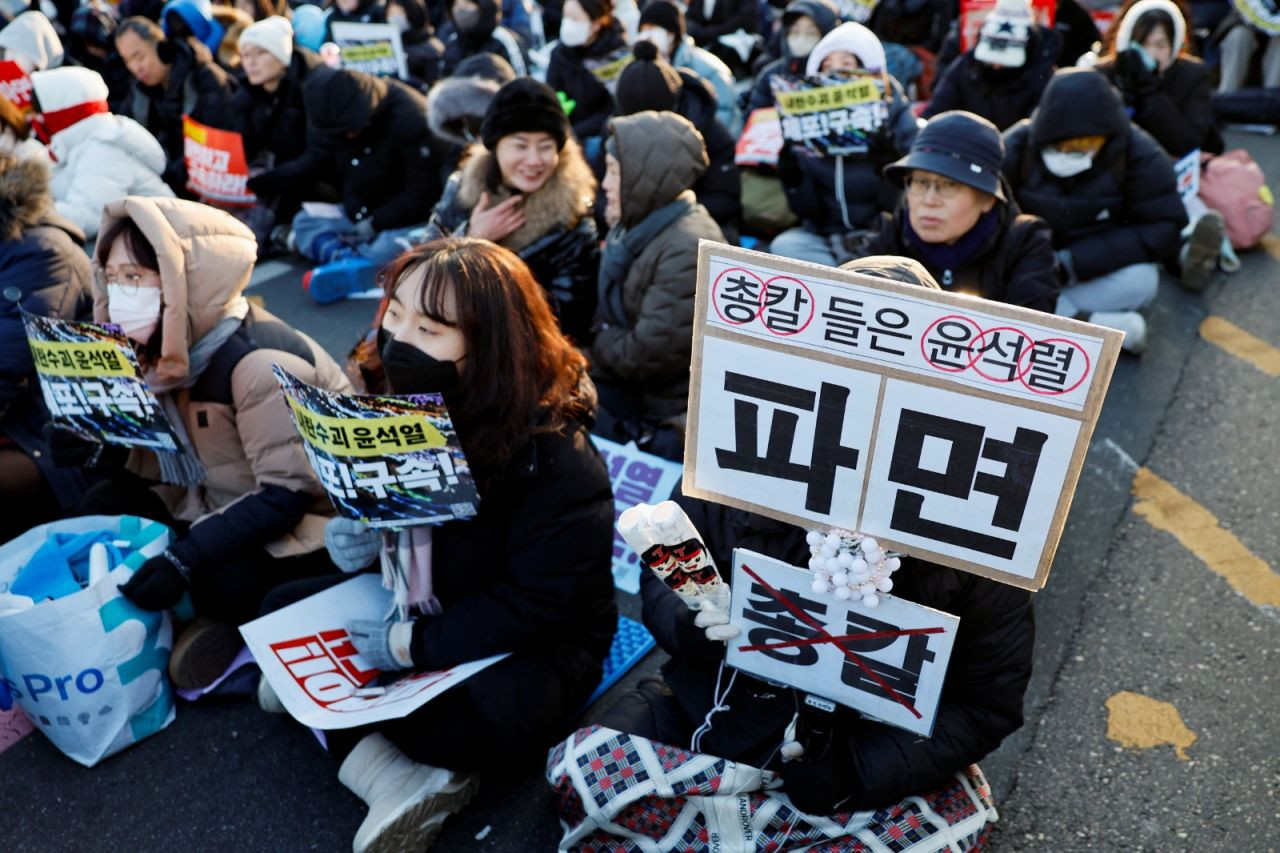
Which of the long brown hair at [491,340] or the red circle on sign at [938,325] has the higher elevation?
the red circle on sign at [938,325]

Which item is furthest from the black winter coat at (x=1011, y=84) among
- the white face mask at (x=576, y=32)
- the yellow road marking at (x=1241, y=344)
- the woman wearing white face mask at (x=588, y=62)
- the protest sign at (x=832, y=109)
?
the white face mask at (x=576, y=32)

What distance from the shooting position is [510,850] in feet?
8.79

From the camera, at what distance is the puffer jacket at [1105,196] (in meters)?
4.61

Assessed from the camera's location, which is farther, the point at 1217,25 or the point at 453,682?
the point at 1217,25

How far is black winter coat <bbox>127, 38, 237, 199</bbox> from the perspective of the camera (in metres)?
7.25

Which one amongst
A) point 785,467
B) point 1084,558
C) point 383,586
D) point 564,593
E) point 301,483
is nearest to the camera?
point 785,467

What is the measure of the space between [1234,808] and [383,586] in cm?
228

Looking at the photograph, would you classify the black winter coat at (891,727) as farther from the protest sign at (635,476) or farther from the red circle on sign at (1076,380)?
the protest sign at (635,476)

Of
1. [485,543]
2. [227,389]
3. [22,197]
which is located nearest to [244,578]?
[227,389]

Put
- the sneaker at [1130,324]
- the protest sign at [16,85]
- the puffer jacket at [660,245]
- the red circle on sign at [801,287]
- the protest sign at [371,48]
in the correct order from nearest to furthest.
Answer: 1. the red circle on sign at [801,287]
2. the puffer jacket at [660,245]
3. the sneaker at [1130,324]
4. the protest sign at [16,85]
5. the protest sign at [371,48]

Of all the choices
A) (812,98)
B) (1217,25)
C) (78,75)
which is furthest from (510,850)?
(1217,25)

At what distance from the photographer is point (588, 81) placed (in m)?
7.00

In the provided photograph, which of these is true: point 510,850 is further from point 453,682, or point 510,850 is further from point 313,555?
point 313,555

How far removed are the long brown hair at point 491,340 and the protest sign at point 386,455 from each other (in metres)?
0.11
